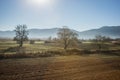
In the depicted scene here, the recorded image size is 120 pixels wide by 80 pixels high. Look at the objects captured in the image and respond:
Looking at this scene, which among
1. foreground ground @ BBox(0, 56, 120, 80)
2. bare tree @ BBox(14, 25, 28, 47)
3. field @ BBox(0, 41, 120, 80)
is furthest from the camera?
bare tree @ BBox(14, 25, 28, 47)

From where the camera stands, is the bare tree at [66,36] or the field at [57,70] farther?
the bare tree at [66,36]

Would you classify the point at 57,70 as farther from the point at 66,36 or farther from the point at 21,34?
the point at 21,34

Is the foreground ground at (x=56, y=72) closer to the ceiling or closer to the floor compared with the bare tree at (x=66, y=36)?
closer to the floor

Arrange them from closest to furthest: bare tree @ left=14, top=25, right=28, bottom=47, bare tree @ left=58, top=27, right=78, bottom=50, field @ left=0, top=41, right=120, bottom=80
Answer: field @ left=0, top=41, right=120, bottom=80 < bare tree @ left=58, top=27, right=78, bottom=50 < bare tree @ left=14, top=25, right=28, bottom=47

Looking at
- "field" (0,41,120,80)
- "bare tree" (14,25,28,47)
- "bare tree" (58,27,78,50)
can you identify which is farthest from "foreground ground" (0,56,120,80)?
"bare tree" (14,25,28,47)

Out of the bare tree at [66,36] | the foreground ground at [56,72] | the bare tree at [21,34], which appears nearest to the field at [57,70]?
the foreground ground at [56,72]

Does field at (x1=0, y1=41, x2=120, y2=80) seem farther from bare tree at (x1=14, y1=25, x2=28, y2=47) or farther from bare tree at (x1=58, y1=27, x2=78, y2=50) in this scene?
bare tree at (x1=14, y1=25, x2=28, y2=47)

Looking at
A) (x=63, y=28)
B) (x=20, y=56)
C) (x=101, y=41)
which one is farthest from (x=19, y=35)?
(x=20, y=56)

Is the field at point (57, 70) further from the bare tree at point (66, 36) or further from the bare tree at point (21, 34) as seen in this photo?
the bare tree at point (21, 34)

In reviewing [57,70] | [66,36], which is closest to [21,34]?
[66,36]

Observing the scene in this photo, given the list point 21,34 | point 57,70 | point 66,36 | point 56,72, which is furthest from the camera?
point 21,34

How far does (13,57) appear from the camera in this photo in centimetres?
3669

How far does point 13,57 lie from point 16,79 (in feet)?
62.6

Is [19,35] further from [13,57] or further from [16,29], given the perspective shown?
[13,57]
